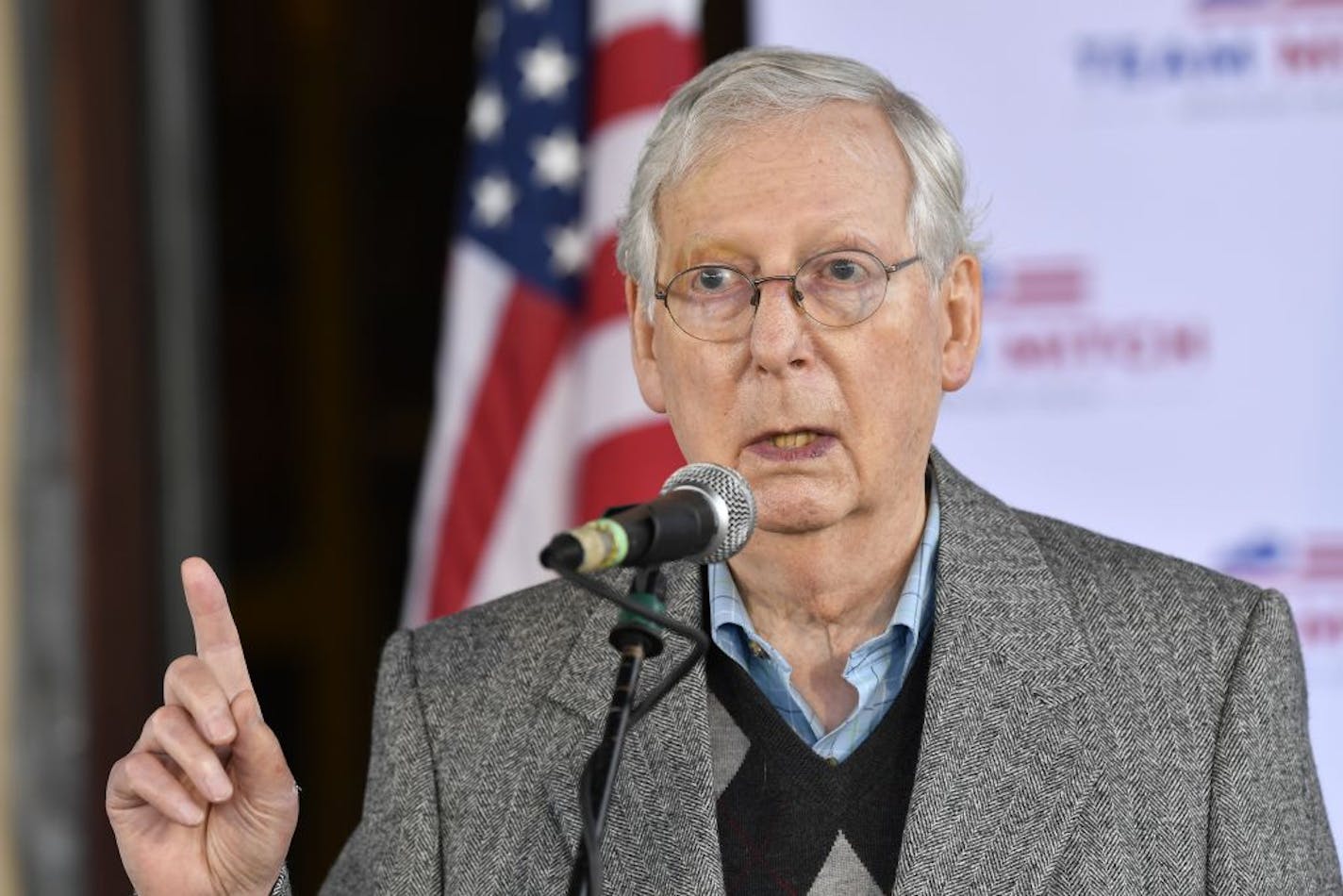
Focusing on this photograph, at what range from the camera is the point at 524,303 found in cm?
321

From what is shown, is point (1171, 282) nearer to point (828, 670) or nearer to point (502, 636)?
point (828, 670)

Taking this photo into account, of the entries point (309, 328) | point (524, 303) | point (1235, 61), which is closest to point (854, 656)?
point (524, 303)

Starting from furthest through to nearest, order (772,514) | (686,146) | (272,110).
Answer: (272,110)
(686,146)
(772,514)

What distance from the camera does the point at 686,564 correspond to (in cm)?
201

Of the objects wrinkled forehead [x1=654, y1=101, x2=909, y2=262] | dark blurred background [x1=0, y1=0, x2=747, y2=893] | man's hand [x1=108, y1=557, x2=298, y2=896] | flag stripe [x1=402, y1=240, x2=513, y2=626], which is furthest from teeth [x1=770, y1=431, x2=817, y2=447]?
dark blurred background [x1=0, y1=0, x2=747, y2=893]

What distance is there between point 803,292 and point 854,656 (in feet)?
1.31

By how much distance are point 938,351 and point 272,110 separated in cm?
316

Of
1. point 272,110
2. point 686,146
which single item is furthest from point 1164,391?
point 272,110

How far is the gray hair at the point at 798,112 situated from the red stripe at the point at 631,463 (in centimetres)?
108

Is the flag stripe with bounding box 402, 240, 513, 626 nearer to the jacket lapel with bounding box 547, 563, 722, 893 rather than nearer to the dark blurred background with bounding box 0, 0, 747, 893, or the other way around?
the dark blurred background with bounding box 0, 0, 747, 893

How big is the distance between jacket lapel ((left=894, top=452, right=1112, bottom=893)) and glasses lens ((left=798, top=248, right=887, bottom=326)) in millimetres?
271

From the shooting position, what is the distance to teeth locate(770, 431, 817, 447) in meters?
1.85

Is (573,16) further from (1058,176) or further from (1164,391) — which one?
(1164,391)

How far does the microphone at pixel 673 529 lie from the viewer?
4.34ft
